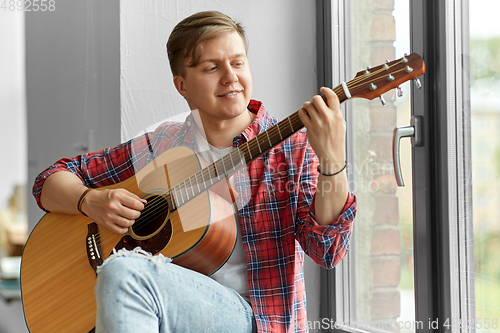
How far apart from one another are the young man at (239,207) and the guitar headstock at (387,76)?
72 mm

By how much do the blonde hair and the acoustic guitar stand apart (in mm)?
246

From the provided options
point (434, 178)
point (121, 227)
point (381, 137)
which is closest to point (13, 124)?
point (121, 227)

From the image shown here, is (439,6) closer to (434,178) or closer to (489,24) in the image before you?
(489,24)

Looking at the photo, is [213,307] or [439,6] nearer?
[213,307]

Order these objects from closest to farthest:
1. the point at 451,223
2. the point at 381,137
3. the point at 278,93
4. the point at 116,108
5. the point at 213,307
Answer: the point at 213,307
the point at 451,223
the point at 381,137
the point at 116,108
the point at 278,93

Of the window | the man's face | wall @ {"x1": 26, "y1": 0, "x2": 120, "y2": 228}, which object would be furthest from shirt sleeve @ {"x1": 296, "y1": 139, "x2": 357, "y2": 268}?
wall @ {"x1": 26, "y1": 0, "x2": 120, "y2": 228}

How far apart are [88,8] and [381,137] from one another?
1.11 m

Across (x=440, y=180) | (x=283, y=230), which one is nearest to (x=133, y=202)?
(x=283, y=230)

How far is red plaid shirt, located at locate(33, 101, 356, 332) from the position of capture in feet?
3.36

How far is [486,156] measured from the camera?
3.70 feet

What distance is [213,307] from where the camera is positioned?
928 mm

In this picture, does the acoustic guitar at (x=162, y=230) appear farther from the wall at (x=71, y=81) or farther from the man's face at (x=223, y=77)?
the wall at (x=71, y=81)

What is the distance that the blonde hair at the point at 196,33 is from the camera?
3.84 feet

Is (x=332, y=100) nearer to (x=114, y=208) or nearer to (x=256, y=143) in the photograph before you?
(x=256, y=143)
